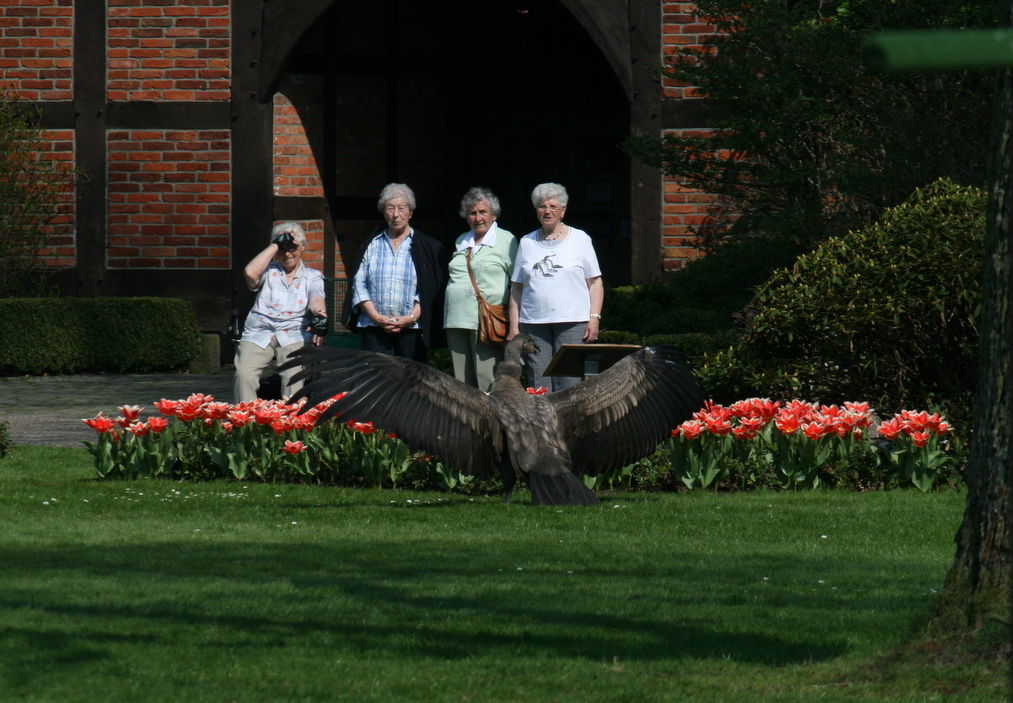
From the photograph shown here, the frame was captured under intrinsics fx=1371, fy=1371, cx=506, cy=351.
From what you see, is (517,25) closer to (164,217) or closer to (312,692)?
(164,217)

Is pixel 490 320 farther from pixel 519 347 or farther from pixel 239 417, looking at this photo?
pixel 239 417

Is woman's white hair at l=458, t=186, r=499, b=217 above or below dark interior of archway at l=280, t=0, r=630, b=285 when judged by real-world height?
below

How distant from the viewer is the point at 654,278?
14078 millimetres

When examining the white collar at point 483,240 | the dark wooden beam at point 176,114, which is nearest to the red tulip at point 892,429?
the white collar at point 483,240

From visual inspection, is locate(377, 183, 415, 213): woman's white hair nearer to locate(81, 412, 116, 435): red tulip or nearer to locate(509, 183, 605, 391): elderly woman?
locate(509, 183, 605, 391): elderly woman

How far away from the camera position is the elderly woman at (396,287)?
8.91m

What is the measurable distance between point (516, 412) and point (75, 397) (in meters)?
7.02

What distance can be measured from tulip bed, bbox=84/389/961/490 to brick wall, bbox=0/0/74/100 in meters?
7.67

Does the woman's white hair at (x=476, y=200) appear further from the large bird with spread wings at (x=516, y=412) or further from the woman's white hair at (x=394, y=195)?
the large bird with spread wings at (x=516, y=412)

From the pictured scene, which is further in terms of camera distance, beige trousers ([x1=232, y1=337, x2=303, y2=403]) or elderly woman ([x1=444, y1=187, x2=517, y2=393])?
beige trousers ([x1=232, y1=337, x2=303, y2=403])

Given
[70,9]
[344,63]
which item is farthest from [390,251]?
[344,63]

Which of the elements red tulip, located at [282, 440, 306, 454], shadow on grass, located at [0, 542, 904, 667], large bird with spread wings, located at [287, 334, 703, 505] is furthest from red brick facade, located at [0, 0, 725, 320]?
shadow on grass, located at [0, 542, 904, 667]

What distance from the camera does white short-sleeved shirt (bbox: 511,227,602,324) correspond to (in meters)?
8.50

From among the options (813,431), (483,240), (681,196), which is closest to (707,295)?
(681,196)
